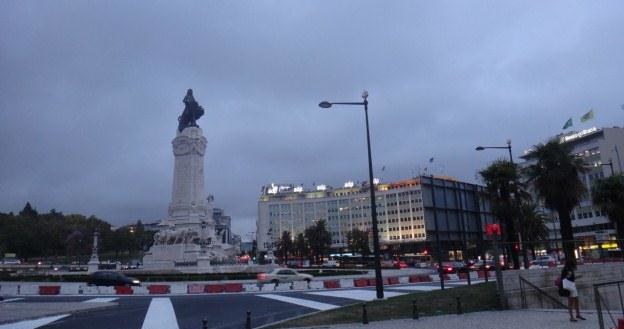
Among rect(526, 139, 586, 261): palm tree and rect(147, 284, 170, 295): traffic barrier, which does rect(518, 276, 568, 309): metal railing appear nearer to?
rect(526, 139, 586, 261): palm tree

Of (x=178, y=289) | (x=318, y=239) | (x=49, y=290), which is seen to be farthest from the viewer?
(x=318, y=239)

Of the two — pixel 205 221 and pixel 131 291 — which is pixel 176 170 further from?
pixel 131 291

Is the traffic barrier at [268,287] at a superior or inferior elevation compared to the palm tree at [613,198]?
inferior

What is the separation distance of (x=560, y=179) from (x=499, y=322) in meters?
23.1

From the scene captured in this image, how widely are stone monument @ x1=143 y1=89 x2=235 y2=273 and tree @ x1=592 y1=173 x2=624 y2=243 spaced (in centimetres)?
4119

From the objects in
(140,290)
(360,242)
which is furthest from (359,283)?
(360,242)

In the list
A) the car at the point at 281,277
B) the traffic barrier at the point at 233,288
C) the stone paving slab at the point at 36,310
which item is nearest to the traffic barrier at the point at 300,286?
the car at the point at 281,277

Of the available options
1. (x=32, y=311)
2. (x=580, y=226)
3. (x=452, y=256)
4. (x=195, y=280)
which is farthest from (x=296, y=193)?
(x=32, y=311)

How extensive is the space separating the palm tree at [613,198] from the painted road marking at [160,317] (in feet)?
114

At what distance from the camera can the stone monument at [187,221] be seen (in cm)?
5988

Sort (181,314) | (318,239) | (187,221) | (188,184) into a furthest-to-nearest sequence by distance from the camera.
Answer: (318,239), (188,184), (187,221), (181,314)

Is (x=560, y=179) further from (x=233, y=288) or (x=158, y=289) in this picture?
(x=158, y=289)

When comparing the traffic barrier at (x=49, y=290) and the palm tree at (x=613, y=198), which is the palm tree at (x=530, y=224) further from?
the traffic barrier at (x=49, y=290)

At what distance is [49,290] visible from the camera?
108 ft
